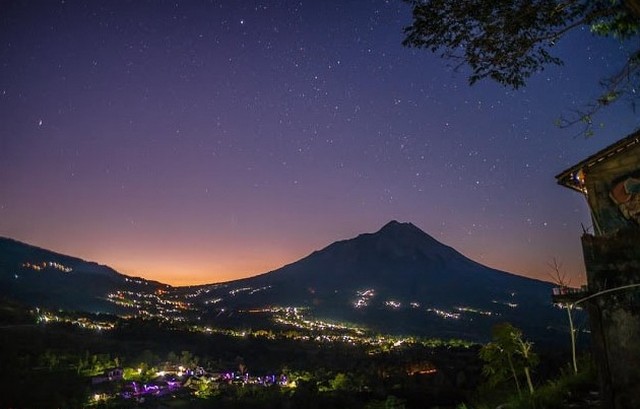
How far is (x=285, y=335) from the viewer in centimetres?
7388

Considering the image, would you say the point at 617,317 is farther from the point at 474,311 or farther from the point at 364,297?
the point at 364,297

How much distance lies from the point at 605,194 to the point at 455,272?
173 m

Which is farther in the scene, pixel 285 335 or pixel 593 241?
pixel 285 335

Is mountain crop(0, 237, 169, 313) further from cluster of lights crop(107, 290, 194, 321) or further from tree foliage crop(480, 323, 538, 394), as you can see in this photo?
tree foliage crop(480, 323, 538, 394)

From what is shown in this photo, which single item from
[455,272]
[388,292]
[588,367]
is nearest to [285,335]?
[588,367]

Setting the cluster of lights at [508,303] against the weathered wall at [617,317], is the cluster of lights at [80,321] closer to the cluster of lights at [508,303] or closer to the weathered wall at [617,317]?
the weathered wall at [617,317]

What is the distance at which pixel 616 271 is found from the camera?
9328 millimetres

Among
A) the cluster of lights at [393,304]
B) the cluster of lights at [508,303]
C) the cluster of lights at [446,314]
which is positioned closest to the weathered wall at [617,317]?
the cluster of lights at [446,314]

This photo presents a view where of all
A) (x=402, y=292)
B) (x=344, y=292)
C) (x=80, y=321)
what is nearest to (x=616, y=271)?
(x=80, y=321)

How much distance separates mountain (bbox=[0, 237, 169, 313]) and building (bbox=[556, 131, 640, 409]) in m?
106

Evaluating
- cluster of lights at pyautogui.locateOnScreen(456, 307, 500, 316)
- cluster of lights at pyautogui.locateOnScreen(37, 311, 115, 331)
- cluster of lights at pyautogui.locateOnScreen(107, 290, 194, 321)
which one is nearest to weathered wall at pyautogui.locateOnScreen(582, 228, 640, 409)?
cluster of lights at pyautogui.locateOnScreen(37, 311, 115, 331)

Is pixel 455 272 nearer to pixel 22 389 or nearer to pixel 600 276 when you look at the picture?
pixel 22 389

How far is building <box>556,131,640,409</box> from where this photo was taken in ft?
29.6

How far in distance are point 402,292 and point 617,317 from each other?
145m
